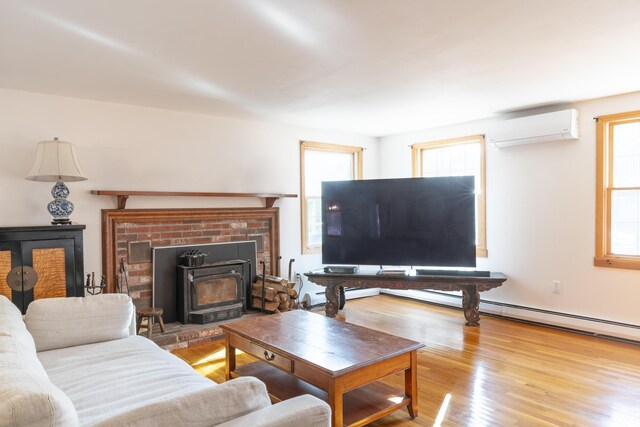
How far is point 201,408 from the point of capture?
4.14 ft

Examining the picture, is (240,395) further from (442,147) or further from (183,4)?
(442,147)

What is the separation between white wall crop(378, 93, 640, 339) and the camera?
4.13 m

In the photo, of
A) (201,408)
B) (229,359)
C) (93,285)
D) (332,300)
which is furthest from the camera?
(332,300)

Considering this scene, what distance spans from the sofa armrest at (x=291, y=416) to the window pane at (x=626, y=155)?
406cm

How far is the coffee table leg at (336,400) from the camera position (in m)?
2.17

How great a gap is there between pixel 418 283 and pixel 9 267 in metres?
3.65

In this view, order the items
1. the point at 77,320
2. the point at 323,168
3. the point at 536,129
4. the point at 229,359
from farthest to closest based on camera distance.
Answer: the point at 323,168, the point at 536,129, the point at 229,359, the point at 77,320

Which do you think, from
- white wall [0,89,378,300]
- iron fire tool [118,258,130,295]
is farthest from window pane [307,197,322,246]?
iron fire tool [118,258,130,295]

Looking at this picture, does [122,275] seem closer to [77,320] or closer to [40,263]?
[40,263]

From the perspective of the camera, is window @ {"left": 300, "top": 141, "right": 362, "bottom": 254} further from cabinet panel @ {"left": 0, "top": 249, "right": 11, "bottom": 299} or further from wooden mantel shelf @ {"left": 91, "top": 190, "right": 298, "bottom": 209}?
cabinet panel @ {"left": 0, "top": 249, "right": 11, "bottom": 299}

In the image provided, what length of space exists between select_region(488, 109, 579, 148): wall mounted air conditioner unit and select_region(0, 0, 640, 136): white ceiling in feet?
0.55

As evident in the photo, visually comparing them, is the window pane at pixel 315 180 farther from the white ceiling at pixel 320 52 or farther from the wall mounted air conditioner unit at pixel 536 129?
the wall mounted air conditioner unit at pixel 536 129

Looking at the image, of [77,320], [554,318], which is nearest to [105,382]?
[77,320]

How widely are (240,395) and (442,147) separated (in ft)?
15.9
